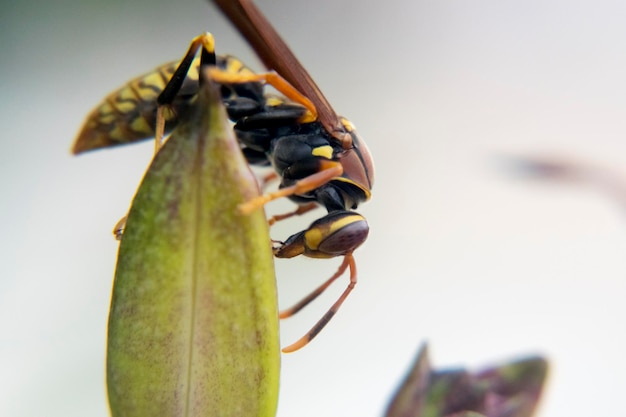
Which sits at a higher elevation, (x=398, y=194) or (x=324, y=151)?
(x=398, y=194)

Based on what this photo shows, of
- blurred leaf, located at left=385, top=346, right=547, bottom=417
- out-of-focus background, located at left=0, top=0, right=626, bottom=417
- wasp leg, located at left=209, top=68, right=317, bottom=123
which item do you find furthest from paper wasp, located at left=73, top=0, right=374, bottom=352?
out-of-focus background, located at left=0, top=0, right=626, bottom=417

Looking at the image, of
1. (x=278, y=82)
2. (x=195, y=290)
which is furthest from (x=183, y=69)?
(x=195, y=290)

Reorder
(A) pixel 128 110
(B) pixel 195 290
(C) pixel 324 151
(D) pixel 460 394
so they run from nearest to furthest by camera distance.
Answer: (B) pixel 195 290 → (D) pixel 460 394 → (C) pixel 324 151 → (A) pixel 128 110

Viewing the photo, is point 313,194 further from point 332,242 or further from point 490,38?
point 490,38

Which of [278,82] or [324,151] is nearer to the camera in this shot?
[278,82]

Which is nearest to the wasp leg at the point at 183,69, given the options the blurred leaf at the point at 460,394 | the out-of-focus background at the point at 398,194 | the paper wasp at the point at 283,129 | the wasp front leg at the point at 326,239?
the paper wasp at the point at 283,129

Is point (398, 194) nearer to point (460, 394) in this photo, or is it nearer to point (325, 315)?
point (325, 315)
